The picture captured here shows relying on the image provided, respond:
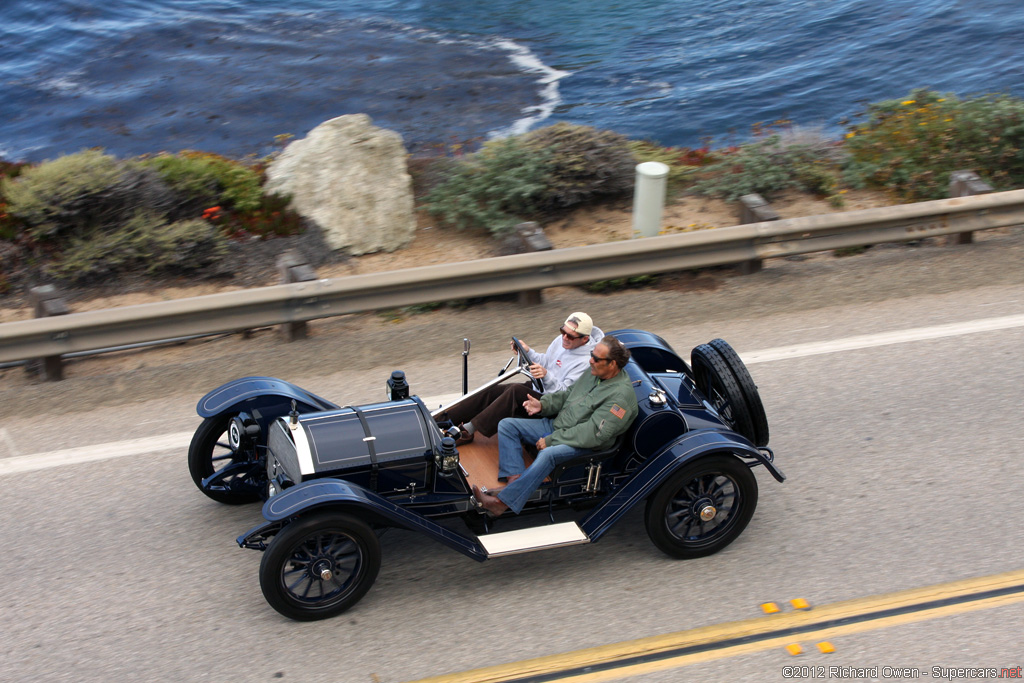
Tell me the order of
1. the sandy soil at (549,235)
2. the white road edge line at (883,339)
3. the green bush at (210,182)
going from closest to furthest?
the white road edge line at (883,339) < the sandy soil at (549,235) < the green bush at (210,182)

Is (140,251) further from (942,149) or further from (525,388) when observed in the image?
(942,149)

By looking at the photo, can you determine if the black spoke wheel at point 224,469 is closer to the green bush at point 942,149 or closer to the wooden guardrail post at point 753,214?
the wooden guardrail post at point 753,214

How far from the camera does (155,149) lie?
15.9 metres

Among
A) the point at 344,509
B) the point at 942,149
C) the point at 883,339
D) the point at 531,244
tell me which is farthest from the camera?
the point at 942,149

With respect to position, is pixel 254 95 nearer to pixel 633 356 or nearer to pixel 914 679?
pixel 633 356

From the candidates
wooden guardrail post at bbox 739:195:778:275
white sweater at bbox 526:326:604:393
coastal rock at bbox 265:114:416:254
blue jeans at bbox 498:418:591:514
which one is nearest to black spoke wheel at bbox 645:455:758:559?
blue jeans at bbox 498:418:591:514

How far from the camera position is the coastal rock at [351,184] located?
9.84m

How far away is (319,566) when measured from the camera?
5.09 m

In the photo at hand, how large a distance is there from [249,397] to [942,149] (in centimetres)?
845

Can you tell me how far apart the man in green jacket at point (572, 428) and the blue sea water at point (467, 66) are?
33.0ft

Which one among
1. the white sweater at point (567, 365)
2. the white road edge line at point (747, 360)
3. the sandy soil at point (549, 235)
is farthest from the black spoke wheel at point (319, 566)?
the sandy soil at point (549, 235)

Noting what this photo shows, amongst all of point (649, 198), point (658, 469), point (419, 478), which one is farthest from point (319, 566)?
point (649, 198)

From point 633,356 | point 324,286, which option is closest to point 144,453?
point 324,286

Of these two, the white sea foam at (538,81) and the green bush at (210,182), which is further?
the white sea foam at (538,81)
